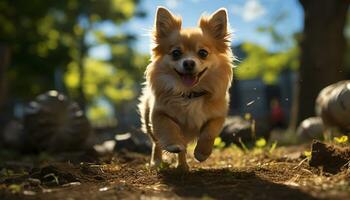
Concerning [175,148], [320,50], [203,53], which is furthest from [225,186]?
[320,50]

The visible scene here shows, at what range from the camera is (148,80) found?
5734 millimetres

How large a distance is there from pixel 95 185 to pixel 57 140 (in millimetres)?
5778

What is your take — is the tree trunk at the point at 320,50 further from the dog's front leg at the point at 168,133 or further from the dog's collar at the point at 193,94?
the dog's front leg at the point at 168,133

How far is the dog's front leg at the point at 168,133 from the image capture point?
15.6 feet

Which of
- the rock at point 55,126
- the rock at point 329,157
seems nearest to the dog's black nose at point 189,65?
the rock at point 329,157

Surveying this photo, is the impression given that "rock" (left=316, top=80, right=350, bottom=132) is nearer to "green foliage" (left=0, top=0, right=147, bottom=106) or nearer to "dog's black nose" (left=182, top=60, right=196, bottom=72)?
"dog's black nose" (left=182, top=60, right=196, bottom=72)

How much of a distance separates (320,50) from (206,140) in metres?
7.19

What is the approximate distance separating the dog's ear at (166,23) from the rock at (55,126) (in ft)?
15.0

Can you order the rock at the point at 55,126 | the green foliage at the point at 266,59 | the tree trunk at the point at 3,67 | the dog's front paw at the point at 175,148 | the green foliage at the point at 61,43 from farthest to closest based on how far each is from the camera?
1. the green foliage at the point at 266,59
2. the green foliage at the point at 61,43
3. the tree trunk at the point at 3,67
4. the rock at the point at 55,126
5. the dog's front paw at the point at 175,148

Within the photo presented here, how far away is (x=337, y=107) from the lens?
7055mm

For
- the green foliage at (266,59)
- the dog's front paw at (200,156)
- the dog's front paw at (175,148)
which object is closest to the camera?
the dog's front paw at (175,148)

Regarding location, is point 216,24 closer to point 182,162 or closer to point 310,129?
point 182,162

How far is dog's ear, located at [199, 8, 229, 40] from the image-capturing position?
5.80 meters

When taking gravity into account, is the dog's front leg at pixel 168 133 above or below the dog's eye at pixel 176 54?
below
